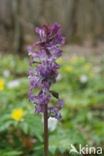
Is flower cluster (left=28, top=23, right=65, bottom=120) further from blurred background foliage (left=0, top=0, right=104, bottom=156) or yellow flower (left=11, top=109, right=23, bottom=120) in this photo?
yellow flower (left=11, top=109, right=23, bottom=120)

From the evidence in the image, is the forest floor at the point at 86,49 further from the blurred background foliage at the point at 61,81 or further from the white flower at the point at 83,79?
the white flower at the point at 83,79

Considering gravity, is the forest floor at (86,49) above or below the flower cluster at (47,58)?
above

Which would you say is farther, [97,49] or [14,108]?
[97,49]

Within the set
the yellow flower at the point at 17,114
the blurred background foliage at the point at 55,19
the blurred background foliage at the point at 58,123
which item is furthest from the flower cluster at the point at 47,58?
the blurred background foliage at the point at 55,19

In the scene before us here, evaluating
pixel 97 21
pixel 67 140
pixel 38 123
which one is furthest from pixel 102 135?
pixel 97 21

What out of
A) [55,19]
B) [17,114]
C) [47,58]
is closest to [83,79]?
[17,114]

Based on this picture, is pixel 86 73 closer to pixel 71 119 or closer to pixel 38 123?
pixel 71 119

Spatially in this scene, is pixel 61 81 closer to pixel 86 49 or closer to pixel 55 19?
pixel 55 19

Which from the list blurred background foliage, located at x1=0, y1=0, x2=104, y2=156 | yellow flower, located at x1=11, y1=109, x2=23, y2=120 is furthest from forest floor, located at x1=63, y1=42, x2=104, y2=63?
yellow flower, located at x1=11, y1=109, x2=23, y2=120

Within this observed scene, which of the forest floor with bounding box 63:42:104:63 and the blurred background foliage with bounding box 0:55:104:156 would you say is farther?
the forest floor with bounding box 63:42:104:63
